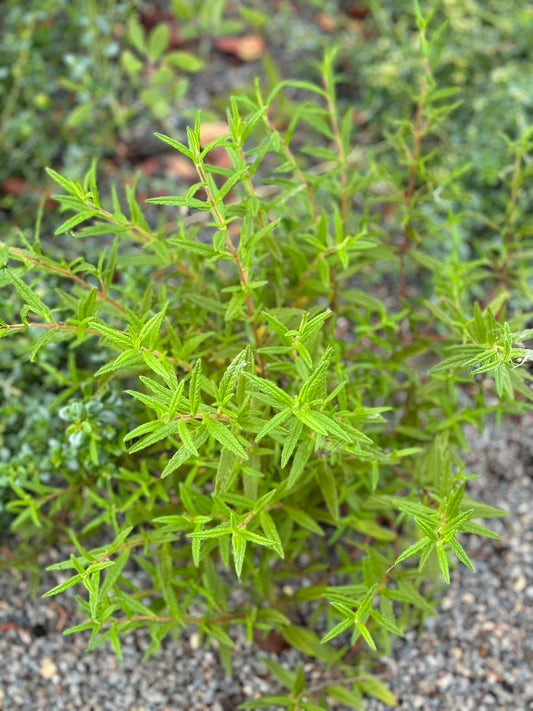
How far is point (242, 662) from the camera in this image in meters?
2.56

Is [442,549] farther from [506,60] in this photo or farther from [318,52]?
[318,52]

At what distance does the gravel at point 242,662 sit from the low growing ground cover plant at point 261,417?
125 millimetres

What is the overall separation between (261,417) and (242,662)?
103cm

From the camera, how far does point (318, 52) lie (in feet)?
13.9

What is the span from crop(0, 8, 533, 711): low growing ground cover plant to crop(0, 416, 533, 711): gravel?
0.41 ft

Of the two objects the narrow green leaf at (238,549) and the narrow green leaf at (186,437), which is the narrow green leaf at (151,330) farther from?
the narrow green leaf at (238,549)

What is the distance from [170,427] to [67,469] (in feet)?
2.71

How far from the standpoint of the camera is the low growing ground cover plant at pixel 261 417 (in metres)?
1.83

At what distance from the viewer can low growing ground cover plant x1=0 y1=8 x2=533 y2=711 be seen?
6.02 ft

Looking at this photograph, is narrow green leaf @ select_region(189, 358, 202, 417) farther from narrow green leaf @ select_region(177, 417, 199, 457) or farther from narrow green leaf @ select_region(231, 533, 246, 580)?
narrow green leaf @ select_region(231, 533, 246, 580)

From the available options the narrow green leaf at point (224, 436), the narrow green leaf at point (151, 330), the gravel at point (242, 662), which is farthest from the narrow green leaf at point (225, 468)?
the gravel at point (242, 662)

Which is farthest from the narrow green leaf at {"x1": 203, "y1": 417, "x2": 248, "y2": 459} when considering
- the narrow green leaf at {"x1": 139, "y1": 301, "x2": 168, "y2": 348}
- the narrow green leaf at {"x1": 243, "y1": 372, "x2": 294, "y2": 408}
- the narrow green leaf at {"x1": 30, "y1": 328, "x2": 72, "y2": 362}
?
the narrow green leaf at {"x1": 30, "y1": 328, "x2": 72, "y2": 362}

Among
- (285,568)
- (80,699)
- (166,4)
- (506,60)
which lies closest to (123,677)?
(80,699)

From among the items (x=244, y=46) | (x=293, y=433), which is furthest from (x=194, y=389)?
(x=244, y=46)
